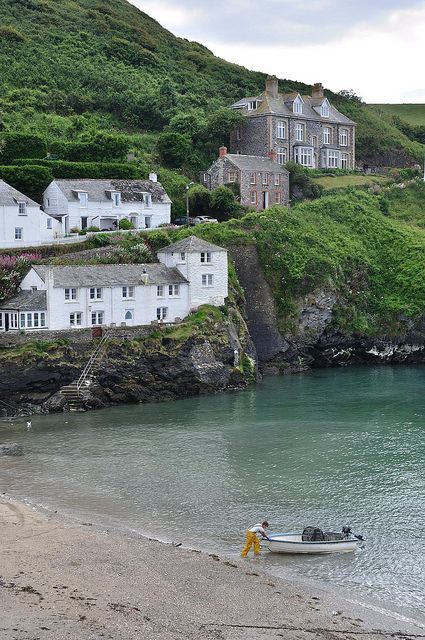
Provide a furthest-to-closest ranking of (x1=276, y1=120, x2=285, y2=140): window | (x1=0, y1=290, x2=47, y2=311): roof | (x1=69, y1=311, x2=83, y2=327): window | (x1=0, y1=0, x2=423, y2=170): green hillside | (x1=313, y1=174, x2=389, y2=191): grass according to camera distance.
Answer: (x1=276, y1=120, x2=285, y2=140): window < (x1=0, y1=0, x2=423, y2=170): green hillside < (x1=313, y1=174, x2=389, y2=191): grass < (x1=69, y1=311, x2=83, y2=327): window < (x1=0, y1=290, x2=47, y2=311): roof

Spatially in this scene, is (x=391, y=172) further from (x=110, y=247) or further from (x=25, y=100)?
(x=110, y=247)

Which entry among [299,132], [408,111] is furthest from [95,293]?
[408,111]

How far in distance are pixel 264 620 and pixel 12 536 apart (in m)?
11.0

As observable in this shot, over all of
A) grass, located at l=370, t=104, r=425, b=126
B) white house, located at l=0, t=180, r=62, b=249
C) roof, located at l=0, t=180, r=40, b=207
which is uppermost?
grass, located at l=370, t=104, r=425, b=126

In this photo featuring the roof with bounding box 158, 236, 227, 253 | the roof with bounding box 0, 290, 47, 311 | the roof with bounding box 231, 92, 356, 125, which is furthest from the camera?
the roof with bounding box 231, 92, 356, 125

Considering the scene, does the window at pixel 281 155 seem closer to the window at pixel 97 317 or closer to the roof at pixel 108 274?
the roof at pixel 108 274

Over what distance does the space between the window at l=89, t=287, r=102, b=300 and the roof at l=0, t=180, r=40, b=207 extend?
34.0 ft

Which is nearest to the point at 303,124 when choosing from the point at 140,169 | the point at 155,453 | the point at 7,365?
the point at 140,169

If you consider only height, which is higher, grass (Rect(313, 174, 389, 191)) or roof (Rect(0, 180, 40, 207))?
grass (Rect(313, 174, 389, 191))

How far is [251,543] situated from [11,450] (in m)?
17.4

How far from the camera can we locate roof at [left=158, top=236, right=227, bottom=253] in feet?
211

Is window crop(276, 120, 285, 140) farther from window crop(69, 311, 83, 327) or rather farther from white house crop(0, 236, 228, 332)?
window crop(69, 311, 83, 327)

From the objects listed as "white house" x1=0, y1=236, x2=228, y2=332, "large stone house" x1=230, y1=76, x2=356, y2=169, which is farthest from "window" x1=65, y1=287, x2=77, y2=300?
"large stone house" x1=230, y1=76, x2=356, y2=169

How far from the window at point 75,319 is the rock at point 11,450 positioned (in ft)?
50.3
